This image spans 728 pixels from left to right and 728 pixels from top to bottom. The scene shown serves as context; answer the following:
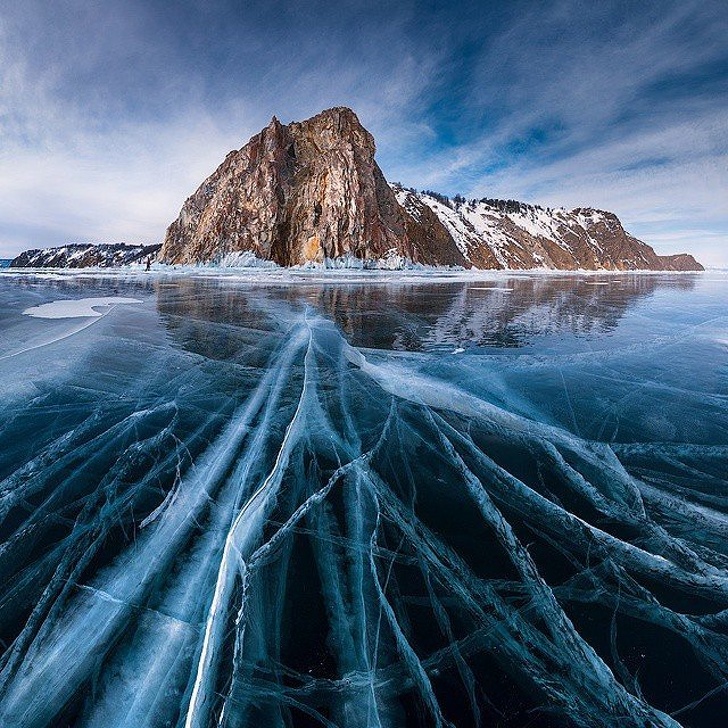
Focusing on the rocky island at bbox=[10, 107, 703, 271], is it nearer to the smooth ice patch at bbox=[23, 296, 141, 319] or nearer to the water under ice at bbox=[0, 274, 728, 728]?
the smooth ice patch at bbox=[23, 296, 141, 319]

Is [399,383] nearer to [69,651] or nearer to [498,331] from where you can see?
[69,651]

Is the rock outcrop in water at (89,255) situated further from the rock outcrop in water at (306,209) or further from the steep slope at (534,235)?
the steep slope at (534,235)

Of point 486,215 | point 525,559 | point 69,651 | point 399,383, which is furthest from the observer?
point 486,215

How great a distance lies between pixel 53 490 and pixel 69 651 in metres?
1.34

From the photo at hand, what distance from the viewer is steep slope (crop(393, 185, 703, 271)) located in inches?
3986

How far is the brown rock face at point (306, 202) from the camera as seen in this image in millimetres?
55531

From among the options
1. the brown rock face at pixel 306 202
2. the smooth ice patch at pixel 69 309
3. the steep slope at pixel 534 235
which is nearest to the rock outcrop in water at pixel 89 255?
the brown rock face at pixel 306 202

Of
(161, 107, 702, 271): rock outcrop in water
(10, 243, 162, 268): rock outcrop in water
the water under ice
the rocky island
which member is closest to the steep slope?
the rocky island

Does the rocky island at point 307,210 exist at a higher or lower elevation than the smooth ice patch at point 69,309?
higher

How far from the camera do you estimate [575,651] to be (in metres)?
1.54

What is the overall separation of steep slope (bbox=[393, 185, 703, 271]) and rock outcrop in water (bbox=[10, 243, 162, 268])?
105m

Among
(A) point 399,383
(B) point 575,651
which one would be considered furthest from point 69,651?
(A) point 399,383

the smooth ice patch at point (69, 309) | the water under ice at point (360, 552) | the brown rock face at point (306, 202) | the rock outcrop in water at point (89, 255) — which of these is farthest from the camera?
the rock outcrop in water at point (89, 255)

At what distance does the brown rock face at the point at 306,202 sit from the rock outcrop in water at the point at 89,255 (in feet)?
279
